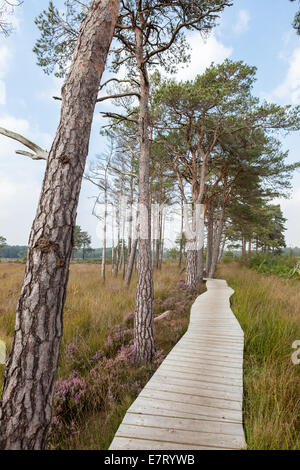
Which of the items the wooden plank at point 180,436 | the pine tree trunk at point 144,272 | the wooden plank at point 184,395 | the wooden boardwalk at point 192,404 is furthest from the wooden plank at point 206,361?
the wooden plank at point 180,436

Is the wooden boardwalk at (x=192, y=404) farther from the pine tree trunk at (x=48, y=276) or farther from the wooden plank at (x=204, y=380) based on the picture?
the pine tree trunk at (x=48, y=276)

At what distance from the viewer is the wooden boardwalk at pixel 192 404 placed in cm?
188

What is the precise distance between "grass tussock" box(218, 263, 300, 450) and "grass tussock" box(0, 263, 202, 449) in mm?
1502

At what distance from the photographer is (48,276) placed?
178 centimetres

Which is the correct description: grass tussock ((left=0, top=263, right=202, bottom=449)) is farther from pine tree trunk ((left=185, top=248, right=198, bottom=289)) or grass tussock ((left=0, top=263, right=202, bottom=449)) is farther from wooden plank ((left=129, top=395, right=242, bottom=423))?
pine tree trunk ((left=185, top=248, right=198, bottom=289))

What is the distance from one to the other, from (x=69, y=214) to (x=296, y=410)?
327 centimetres

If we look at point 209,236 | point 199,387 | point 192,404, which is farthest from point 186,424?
point 209,236

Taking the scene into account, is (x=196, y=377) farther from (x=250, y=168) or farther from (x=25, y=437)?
(x=250, y=168)

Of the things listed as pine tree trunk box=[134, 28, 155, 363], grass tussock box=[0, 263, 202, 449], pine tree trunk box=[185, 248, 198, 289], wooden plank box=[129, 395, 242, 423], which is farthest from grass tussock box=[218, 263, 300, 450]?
pine tree trunk box=[185, 248, 198, 289]

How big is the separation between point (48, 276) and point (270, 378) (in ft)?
Result: 10.2

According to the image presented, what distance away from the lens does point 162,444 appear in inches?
72.5

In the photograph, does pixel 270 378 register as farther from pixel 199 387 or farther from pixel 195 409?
pixel 195 409

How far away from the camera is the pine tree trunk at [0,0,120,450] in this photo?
1631mm

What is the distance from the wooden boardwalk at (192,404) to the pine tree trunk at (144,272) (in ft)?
2.02
